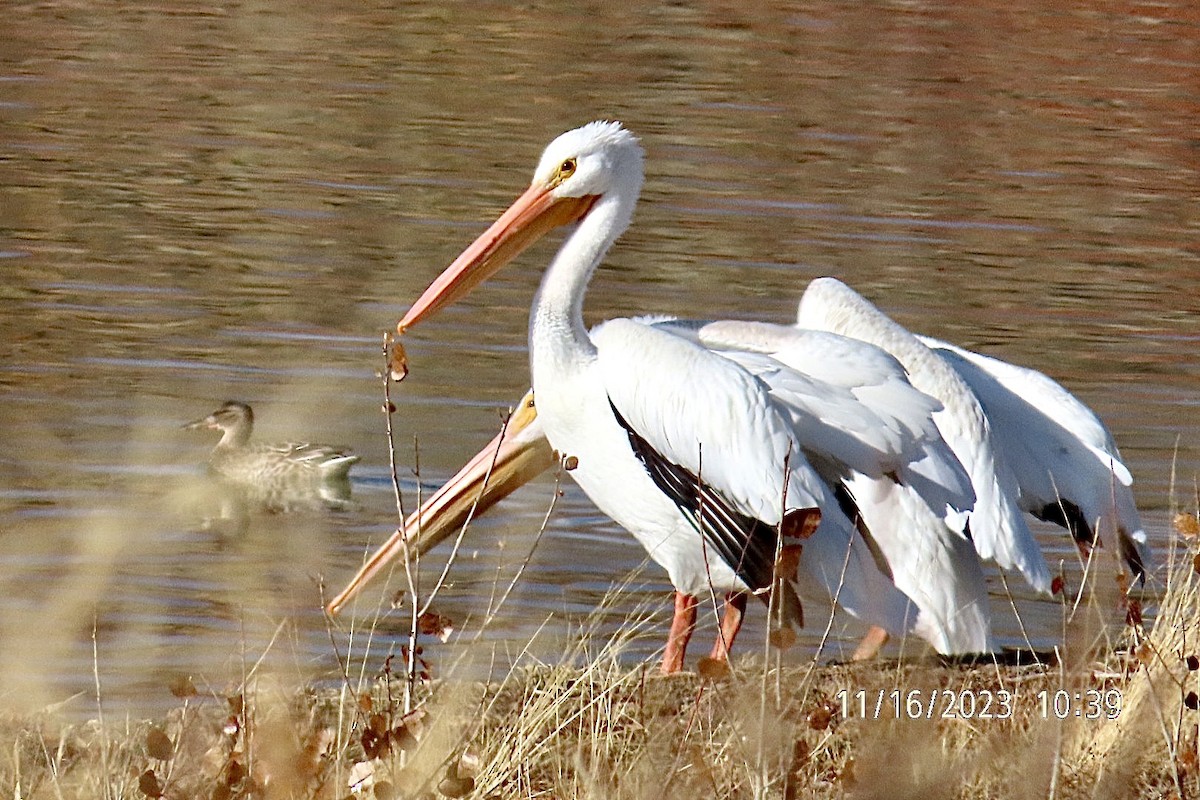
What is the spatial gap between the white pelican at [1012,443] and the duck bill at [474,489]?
0.80 m

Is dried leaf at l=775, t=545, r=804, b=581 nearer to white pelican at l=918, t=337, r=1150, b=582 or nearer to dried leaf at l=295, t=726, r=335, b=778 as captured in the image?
dried leaf at l=295, t=726, r=335, b=778

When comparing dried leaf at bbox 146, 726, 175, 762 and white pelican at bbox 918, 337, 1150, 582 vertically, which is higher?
dried leaf at bbox 146, 726, 175, 762

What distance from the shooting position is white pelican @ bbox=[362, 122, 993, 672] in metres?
4.76

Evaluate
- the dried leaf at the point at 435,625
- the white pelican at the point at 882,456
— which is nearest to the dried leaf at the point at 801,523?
the white pelican at the point at 882,456

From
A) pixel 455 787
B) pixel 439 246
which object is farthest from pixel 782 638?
pixel 439 246

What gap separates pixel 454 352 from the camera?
8.51 metres

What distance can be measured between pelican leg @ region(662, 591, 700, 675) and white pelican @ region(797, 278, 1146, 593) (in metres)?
0.73

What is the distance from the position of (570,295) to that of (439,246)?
16.7ft

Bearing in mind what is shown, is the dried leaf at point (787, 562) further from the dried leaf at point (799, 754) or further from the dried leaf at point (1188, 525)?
the dried leaf at point (1188, 525)

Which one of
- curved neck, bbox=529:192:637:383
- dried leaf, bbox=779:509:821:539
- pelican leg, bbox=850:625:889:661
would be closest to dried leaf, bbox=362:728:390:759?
dried leaf, bbox=779:509:821:539

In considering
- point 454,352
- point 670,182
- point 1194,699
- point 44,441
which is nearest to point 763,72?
point 670,182

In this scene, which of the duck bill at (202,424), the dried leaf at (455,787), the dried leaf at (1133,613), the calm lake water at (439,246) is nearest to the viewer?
the dried leaf at (455,787)

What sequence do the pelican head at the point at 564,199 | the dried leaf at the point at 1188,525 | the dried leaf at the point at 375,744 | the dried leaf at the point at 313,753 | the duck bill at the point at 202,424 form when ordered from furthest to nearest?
the duck bill at the point at 202,424 → the pelican head at the point at 564,199 → the dried leaf at the point at 1188,525 → the dried leaf at the point at 375,744 → the dried leaf at the point at 313,753

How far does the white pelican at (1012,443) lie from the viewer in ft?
16.3
